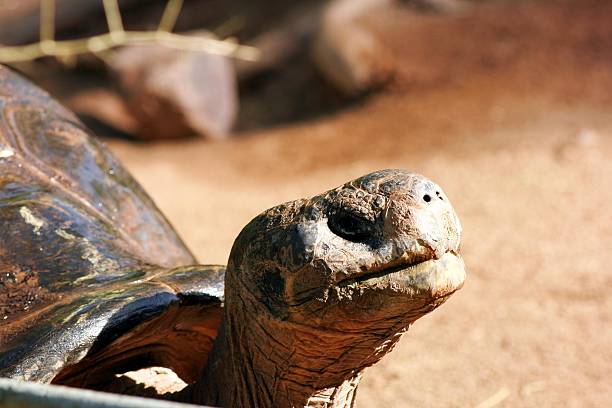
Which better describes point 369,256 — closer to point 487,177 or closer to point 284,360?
point 284,360

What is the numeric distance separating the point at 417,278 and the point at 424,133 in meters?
5.71

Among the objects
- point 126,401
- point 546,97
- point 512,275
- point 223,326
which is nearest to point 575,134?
point 546,97

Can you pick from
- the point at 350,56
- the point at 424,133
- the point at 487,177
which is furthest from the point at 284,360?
the point at 350,56

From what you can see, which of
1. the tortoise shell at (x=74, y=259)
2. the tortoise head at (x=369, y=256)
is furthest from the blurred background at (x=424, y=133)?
the tortoise head at (x=369, y=256)

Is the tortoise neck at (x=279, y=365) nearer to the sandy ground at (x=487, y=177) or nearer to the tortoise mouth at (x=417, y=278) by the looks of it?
the tortoise mouth at (x=417, y=278)

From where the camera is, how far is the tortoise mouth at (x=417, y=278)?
1.71m

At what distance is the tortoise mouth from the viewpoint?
1.71m

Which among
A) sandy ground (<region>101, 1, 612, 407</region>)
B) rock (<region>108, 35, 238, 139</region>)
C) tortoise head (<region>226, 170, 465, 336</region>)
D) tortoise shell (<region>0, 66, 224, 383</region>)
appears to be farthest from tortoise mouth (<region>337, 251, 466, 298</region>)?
rock (<region>108, 35, 238, 139</region>)

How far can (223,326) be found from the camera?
2113 mm

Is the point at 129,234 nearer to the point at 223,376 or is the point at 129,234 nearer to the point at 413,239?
the point at 223,376

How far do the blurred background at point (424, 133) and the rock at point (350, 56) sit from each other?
2cm

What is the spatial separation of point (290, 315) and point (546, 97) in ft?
19.9

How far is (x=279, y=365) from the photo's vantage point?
1955mm

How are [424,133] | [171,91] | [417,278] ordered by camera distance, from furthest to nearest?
[171,91], [424,133], [417,278]
